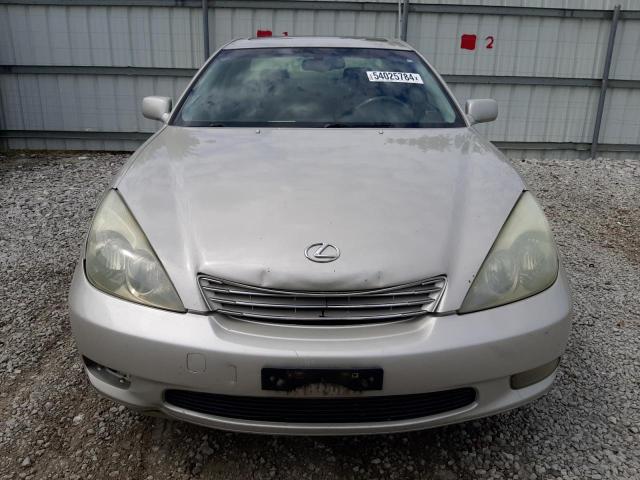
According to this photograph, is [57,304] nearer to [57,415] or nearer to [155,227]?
[57,415]

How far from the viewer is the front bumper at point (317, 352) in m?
1.50

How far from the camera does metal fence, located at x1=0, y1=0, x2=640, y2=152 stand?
630 cm

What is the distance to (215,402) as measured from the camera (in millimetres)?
1605

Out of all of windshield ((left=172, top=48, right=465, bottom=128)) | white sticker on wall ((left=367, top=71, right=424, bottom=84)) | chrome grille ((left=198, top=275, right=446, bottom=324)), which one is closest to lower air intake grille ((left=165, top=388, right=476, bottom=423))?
chrome grille ((left=198, top=275, right=446, bottom=324))

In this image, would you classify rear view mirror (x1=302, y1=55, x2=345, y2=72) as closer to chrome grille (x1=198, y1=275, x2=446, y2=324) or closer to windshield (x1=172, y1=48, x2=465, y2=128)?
windshield (x1=172, y1=48, x2=465, y2=128)

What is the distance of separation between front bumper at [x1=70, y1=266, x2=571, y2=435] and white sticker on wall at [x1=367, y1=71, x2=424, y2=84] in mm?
1612

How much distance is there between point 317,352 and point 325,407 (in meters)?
0.20

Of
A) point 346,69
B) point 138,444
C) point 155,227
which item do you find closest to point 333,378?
point 155,227

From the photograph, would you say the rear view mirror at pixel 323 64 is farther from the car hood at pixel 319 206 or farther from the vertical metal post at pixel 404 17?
the vertical metal post at pixel 404 17

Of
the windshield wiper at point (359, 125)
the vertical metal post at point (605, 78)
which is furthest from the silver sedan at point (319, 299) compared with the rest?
the vertical metal post at point (605, 78)

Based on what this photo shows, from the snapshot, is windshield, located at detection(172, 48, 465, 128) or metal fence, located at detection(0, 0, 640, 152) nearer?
windshield, located at detection(172, 48, 465, 128)

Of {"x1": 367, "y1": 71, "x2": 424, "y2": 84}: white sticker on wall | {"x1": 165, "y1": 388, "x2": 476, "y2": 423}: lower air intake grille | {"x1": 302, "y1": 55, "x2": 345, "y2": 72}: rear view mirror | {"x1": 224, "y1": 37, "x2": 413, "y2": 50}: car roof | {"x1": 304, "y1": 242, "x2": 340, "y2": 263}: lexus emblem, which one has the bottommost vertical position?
{"x1": 165, "y1": 388, "x2": 476, "y2": 423}: lower air intake grille

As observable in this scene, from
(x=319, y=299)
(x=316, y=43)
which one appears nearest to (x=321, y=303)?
(x=319, y=299)

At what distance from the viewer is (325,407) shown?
1.58 metres
